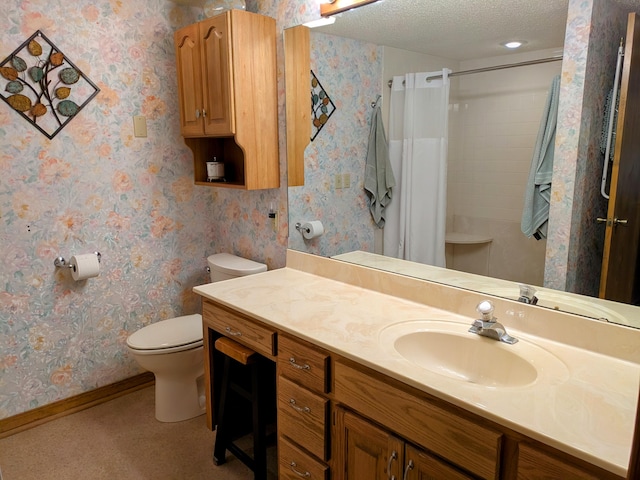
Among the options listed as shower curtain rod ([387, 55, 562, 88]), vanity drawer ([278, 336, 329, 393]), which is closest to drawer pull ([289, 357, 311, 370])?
vanity drawer ([278, 336, 329, 393])

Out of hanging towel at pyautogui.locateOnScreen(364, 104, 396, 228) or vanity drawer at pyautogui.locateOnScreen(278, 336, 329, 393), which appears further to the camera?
hanging towel at pyautogui.locateOnScreen(364, 104, 396, 228)

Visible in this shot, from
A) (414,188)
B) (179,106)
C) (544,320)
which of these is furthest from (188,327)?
(544,320)

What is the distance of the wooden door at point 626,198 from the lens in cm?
132

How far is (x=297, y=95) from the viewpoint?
228 cm

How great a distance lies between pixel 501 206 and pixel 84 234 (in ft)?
6.94

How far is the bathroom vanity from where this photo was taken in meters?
1.03

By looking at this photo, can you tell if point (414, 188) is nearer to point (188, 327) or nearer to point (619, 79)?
point (619, 79)

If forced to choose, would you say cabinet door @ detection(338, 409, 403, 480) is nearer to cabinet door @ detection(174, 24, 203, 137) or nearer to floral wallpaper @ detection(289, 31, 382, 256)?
Result: floral wallpaper @ detection(289, 31, 382, 256)

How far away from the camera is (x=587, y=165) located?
1.41 metres

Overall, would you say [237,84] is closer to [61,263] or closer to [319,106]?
[319,106]

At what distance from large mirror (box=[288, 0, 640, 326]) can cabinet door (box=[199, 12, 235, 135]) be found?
0.47m

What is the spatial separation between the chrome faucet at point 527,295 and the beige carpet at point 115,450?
136 centimetres

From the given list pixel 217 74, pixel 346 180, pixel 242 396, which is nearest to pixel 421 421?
pixel 242 396

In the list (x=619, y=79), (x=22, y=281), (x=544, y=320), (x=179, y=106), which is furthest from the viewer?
(x=179, y=106)
